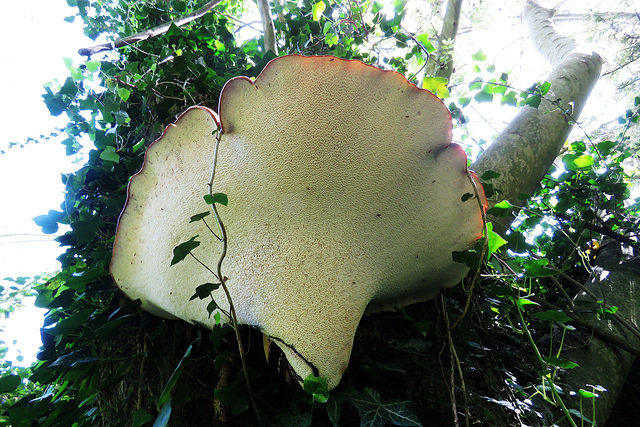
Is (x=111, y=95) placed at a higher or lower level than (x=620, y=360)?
higher

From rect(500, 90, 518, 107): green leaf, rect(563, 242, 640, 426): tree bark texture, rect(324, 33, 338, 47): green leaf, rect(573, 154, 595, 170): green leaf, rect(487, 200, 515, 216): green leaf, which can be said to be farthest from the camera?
rect(573, 154, 595, 170): green leaf

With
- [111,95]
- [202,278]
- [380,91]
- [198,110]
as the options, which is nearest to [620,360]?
[380,91]

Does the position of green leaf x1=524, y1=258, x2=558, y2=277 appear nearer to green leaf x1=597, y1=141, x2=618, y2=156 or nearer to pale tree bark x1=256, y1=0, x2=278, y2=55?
pale tree bark x1=256, y1=0, x2=278, y2=55

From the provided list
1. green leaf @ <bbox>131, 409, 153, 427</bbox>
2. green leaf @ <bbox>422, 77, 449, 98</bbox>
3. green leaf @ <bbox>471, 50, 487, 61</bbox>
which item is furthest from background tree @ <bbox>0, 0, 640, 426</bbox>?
green leaf @ <bbox>422, 77, 449, 98</bbox>

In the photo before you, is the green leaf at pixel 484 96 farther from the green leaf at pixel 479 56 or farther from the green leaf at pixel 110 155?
the green leaf at pixel 110 155

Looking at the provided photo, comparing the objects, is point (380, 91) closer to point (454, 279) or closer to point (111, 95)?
point (454, 279)

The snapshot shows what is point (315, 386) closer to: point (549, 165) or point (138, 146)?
point (138, 146)
